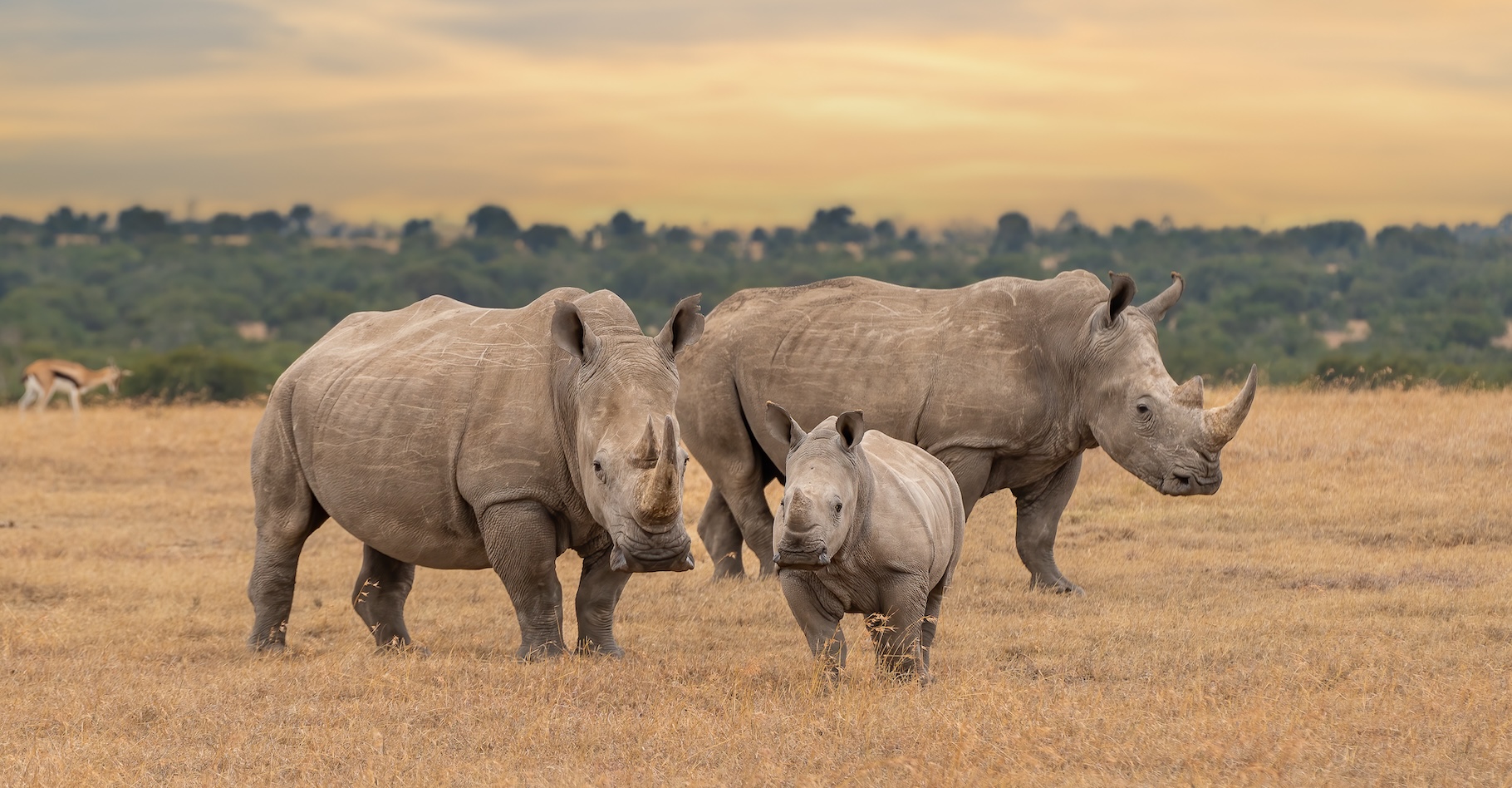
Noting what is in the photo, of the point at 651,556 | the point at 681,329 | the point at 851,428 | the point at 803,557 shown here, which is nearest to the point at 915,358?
the point at 681,329

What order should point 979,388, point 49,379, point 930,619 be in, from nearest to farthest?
point 930,619, point 979,388, point 49,379

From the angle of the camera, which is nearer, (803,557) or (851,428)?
Answer: (803,557)

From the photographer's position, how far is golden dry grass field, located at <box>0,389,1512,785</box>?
6227 millimetres

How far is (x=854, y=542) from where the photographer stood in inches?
280

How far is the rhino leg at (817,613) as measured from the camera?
7.29 m

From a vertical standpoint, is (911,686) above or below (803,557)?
below

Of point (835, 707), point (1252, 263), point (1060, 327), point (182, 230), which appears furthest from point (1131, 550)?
point (182, 230)

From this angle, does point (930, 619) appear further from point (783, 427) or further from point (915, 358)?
point (915, 358)

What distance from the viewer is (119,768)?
623cm

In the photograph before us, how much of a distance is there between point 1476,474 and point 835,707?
883 centimetres

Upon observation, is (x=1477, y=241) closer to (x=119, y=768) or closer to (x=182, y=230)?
(x=182, y=230)

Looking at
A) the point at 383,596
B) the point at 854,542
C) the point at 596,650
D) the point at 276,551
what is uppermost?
the point at 854,542

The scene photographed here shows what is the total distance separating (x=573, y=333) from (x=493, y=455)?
74 centimetres

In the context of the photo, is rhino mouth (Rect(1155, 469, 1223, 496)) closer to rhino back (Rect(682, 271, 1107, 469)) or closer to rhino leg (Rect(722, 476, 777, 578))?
rhino back (Rect(682, 271, 1107, 469))
